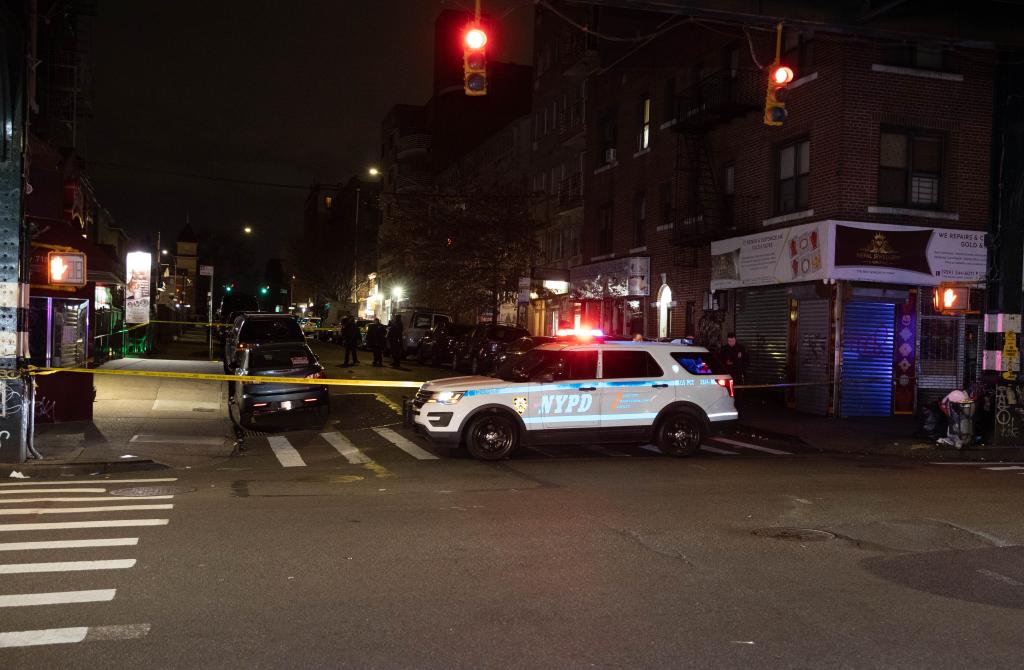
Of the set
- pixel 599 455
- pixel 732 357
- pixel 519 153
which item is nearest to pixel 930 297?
pixel 732 357

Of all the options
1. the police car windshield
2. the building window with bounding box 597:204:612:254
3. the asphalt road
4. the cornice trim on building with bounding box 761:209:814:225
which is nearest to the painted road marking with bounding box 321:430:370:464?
the asphalt road

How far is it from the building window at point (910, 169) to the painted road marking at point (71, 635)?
19.1 m

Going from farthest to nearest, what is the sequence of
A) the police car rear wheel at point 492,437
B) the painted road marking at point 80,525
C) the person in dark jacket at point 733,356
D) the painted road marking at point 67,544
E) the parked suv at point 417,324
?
the parked suv at point 417,324
the person in dark jacket at point 733,356
the police car rear wheel at point 492,437
the painted road marking at point 80,525
the painted road marking at point 67,544

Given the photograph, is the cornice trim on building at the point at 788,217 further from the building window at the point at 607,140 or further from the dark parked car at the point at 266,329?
the dark parked car at the point at 266,329

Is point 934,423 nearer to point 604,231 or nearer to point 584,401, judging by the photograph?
point 584,401

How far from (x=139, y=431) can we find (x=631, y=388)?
847 cm

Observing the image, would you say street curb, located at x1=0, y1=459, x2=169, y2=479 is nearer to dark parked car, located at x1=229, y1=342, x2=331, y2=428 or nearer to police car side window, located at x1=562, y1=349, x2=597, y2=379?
dark parked car, located at x1=229, y1=342, x2=331, y2=428

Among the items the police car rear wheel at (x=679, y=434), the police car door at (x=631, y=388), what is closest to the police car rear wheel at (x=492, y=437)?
the police car door at (x=631, y=388)

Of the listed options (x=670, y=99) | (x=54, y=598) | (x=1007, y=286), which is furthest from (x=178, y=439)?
(x=670, y=99)

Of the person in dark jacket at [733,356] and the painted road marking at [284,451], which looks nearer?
the painted road marking at [284,451]

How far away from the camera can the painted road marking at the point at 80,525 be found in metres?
7.75

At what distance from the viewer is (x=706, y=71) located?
2550cm

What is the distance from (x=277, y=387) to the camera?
1684cm

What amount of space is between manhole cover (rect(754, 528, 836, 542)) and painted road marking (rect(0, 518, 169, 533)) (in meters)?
5.51
